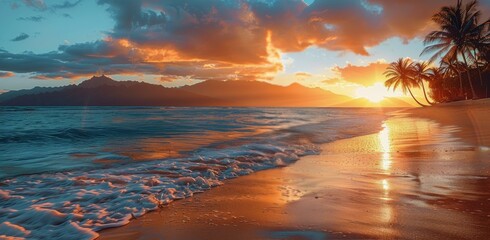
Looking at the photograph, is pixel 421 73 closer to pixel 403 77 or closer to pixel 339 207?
pixel 403 77

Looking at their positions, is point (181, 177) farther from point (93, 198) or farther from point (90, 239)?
point (90, 239)

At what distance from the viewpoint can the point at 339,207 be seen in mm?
4586

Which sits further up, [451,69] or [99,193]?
[451,69]

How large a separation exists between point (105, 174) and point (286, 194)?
4125mm

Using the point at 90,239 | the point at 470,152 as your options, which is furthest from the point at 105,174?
the point at 470,152

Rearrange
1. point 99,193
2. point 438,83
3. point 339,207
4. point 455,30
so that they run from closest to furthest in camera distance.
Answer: point 339,207 < point 99,193 < point 455,30 < point 438,83

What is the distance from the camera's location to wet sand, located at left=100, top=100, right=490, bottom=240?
143 inches

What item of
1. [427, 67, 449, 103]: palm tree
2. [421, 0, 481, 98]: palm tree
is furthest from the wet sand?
[427, 67, 449, 103]: palm tree

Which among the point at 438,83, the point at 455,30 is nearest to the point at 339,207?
the point at 455,30

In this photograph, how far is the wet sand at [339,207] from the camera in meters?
3.64

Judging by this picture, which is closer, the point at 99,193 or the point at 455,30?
the point at 99,193

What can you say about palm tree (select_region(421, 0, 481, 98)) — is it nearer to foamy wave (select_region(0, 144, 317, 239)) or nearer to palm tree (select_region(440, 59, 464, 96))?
palm tree (select_region(440, 59, 464, 96))

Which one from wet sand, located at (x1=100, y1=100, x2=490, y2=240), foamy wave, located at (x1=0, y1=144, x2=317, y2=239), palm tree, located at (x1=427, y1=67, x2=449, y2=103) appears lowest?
foamy wave, located at (x1=0, y1=144, x2=317, y2=239)

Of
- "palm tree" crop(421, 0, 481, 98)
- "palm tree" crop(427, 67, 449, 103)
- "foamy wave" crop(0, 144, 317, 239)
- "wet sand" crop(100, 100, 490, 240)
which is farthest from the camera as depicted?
"palm tree" crop(427, 67, 449, 103)
